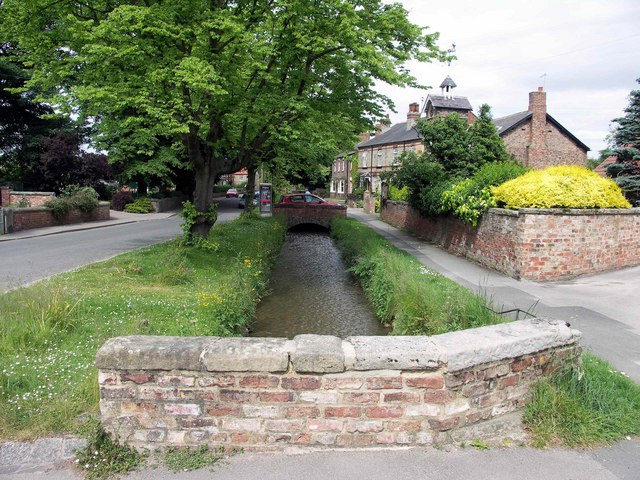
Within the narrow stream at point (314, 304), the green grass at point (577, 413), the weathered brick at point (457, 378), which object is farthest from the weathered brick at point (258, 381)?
the narrow stream at point (314, 304)

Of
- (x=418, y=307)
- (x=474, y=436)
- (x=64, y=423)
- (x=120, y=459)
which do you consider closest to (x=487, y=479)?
(x=474, y=436)

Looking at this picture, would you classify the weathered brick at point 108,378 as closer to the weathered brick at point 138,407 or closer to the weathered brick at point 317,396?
the weathered brick at point 138,407

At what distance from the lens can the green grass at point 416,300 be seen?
23.0ft

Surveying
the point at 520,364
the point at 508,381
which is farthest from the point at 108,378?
the point at 520,364

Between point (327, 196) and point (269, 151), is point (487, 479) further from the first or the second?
point (327, 196)

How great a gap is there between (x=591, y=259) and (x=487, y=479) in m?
11.3

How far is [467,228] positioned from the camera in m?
15.4

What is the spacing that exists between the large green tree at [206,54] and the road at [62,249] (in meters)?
3.57

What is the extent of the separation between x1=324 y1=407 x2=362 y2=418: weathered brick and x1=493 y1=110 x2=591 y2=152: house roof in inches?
1325

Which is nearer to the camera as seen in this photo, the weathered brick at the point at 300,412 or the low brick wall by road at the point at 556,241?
the weathered brick at the point at 300,412

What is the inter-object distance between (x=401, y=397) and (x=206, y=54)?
1010 centimetres

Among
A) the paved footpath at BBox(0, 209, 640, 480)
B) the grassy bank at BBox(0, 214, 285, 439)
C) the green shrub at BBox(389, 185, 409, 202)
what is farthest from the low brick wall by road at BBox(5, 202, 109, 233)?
the paved footpath at BBox(0, 209, 640, 480)

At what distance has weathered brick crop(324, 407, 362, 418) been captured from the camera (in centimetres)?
324

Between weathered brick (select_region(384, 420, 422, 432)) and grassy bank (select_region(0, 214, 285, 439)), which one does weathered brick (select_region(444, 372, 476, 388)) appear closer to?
weathered brick (select_region(384, 420, 422, 432))
